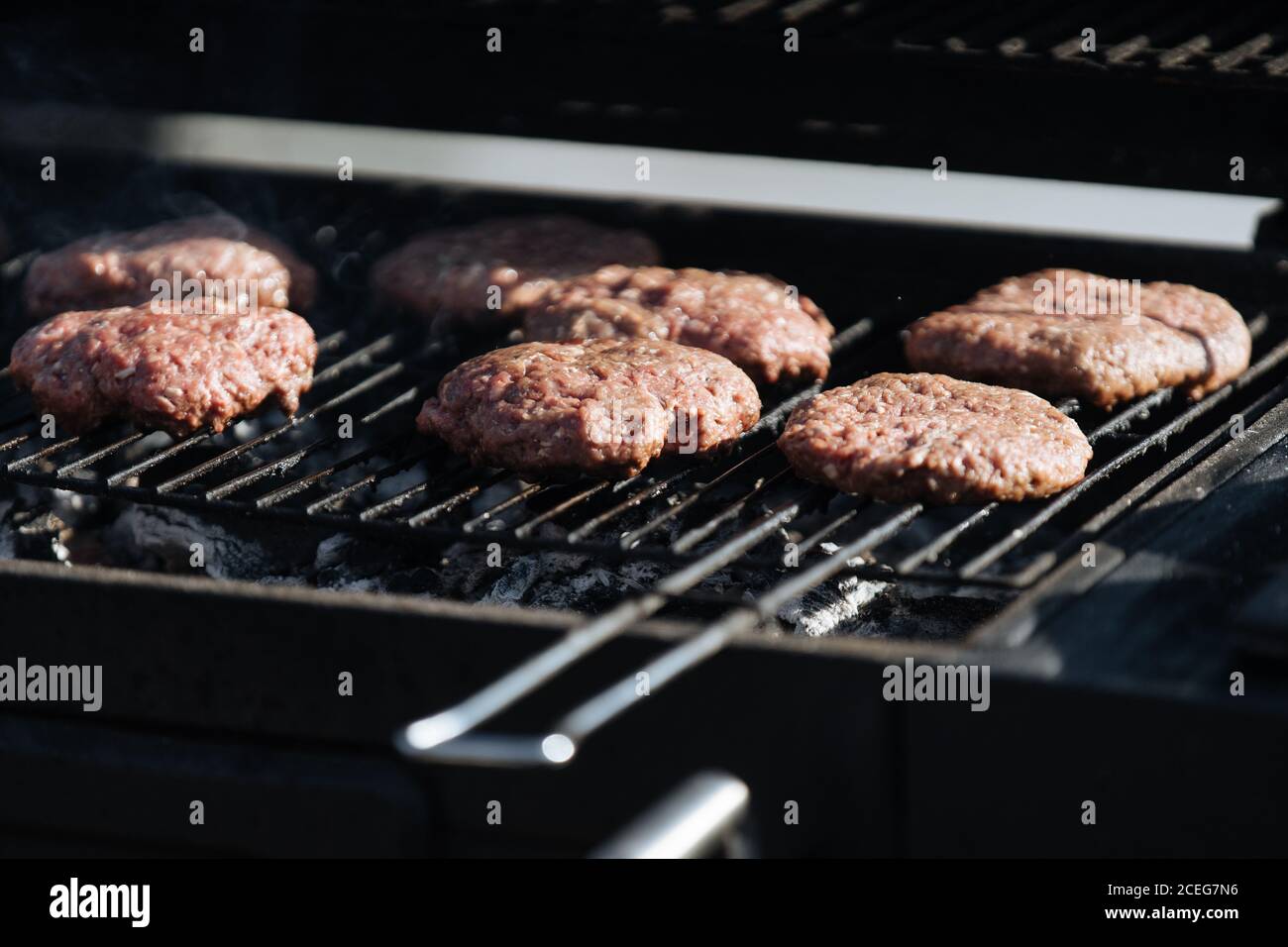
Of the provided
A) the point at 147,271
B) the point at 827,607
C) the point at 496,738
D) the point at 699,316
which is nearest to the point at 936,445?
the point at 827,607

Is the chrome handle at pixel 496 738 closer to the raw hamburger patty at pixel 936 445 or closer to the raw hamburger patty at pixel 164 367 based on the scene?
the raw hamburger patty at pixel 936 445

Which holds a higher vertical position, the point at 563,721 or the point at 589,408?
the point at 589,408

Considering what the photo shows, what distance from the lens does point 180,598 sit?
2773mm

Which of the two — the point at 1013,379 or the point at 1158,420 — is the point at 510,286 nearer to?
the point at 1013,379

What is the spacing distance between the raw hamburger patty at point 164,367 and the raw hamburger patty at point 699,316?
61 cm

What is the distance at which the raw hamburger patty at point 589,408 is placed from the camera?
128 inches

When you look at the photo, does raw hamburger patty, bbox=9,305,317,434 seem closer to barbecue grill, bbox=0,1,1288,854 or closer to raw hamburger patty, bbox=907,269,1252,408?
barbecue grill, bbox=0,1,1288,854

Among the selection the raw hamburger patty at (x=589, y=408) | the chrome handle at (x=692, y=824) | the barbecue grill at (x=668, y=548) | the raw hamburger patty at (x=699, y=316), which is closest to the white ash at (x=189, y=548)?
the barbecue grill at (x=668, y=548)

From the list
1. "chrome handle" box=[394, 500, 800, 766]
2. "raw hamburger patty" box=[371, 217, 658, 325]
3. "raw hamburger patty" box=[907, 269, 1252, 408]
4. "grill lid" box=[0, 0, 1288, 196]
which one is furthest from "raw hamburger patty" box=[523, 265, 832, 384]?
"chrome handle" box=[394, 500, 800, 766]

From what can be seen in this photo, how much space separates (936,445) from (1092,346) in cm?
63

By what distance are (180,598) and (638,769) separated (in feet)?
2.67

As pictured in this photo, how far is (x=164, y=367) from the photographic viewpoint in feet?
11.6

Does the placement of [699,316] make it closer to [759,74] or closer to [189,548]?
[759,74]
